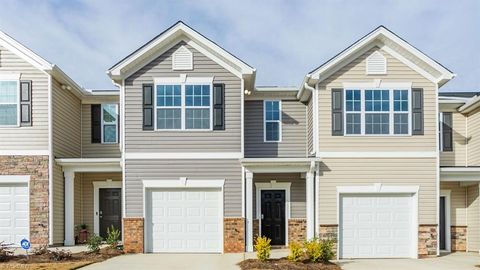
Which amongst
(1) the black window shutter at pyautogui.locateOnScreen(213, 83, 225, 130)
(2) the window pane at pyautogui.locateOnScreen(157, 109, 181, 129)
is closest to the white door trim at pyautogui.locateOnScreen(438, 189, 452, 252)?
(1) the black window shutter at pyautogui.locateOnScreen(213, 83, 225, 130)

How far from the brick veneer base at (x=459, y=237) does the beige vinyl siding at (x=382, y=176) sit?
2.66 metres

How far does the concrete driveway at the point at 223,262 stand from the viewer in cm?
1340

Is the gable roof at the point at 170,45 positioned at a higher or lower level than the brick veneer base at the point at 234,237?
higher

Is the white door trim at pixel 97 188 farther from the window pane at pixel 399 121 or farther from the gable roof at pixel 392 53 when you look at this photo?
the window pane at pixel 399 121

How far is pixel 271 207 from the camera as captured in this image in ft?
60.2

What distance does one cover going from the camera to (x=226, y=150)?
16.4 metres

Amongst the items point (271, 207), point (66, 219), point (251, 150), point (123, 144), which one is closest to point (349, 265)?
point (271, 207)

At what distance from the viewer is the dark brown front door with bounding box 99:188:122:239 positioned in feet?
63.7

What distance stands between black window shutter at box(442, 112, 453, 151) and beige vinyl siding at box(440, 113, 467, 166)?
0.41 ft

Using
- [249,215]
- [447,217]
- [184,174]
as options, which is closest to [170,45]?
[184,174]

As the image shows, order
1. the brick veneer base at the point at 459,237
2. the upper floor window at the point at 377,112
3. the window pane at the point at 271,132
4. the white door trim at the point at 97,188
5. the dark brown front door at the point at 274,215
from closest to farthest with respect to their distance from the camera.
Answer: the upper floor window at the point at 377,112, the brick veneer base at the point at 459,237, the dark brown front door at the point at 274,215, the window pane at the point at 271,132, the white door trim at the point at 97,188

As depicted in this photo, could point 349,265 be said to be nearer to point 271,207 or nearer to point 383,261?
point 383,261

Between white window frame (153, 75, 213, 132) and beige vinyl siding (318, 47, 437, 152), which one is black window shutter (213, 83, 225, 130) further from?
beige vinyl siding (318, 47, 437, 152)

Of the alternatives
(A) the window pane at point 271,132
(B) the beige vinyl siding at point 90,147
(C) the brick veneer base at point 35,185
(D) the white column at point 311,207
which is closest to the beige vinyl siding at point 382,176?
(D) the white column at point 311,207
